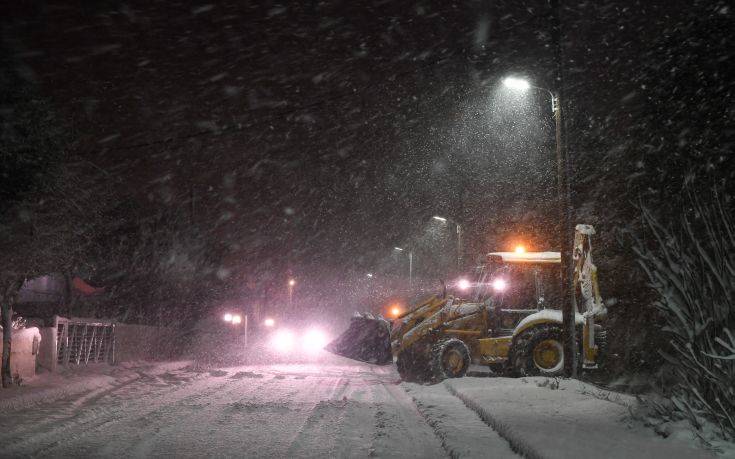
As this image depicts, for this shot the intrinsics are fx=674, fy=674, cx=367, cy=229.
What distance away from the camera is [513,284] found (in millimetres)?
Answer: 17156

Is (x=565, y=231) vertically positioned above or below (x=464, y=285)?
above

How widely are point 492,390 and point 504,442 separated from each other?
4.40 meters

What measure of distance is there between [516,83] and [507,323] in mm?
6207

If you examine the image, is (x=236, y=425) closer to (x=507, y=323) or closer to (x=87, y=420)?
(x=87, y=420)

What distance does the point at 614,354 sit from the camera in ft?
51.4

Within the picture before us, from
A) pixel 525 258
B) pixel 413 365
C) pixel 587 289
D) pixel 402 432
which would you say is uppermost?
pixel 525 258

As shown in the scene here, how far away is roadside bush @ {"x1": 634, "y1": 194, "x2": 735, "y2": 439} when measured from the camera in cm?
653

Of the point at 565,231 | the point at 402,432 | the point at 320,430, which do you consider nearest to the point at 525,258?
the point at 565,231

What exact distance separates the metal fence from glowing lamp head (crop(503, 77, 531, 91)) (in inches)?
493

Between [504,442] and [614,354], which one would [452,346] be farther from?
[504,442]

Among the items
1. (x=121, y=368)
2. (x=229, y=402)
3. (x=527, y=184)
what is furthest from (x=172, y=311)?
(x=229, y=402)

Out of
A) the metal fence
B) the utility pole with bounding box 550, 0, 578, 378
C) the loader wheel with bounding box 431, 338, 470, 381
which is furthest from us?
the metal fence

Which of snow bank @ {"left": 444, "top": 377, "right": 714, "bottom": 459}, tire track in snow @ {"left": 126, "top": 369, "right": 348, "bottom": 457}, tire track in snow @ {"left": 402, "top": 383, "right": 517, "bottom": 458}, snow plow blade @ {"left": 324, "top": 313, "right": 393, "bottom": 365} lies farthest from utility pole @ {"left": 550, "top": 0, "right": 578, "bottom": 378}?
snow plow blade @ {"left": 324, "top": 313, "right": 393, "bottom": 365}

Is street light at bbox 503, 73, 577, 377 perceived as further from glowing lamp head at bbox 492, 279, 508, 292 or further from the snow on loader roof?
glowing lamp head at bbox 492, 279, 508, 292
